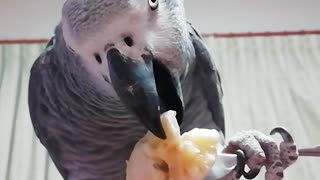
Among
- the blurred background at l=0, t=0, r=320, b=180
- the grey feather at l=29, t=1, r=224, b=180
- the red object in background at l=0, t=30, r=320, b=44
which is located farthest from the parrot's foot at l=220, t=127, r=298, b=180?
the red object in background at l=0, t=30, r=320, b=44

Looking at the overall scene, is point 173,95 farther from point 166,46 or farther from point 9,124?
point 9,124

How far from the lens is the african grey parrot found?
745mm

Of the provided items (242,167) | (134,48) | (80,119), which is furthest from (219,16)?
(242,167)

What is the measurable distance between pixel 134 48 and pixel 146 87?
0.08 meters

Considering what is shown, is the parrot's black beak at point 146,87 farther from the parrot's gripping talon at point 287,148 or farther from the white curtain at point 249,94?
the white curtain at point 249,94

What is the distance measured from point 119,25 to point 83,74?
0.14 meters

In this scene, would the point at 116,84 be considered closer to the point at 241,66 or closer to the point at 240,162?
the point at 240,162

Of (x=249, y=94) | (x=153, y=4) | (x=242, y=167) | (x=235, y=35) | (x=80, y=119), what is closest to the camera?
(x=242, y=167)

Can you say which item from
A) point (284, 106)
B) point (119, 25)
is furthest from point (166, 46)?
point (284, 106)

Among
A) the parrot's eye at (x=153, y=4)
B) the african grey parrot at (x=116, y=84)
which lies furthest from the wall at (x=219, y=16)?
the parrot's eye at (x=153, y=4)

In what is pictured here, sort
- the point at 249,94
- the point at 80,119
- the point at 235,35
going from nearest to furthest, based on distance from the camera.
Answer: the point at 80,119 < the point at 249,94 < the point at 235,35

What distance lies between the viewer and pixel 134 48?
2.51 ft

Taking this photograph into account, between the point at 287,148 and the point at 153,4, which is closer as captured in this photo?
the point at 287,148

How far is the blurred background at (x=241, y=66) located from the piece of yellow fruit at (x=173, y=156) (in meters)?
0.91
